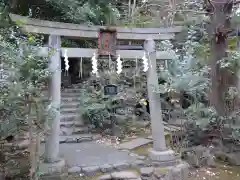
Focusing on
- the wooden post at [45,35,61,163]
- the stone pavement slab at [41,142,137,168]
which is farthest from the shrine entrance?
the wooden post at [45,35,61,163]

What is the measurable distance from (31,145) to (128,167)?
214 cm

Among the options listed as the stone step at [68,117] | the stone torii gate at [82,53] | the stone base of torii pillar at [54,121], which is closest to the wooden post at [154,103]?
the stone torii gate at [82,53]

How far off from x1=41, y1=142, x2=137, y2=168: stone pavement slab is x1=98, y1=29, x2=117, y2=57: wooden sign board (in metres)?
2.25

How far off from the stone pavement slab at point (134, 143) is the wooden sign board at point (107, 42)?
2.65 metres

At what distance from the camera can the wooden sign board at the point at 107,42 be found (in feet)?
16.7

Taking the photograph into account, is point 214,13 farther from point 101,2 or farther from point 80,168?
point 80,168

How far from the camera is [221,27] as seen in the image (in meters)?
5.88

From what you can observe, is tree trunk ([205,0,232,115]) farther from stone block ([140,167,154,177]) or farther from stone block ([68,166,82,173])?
stone block ([68,166,82,173])

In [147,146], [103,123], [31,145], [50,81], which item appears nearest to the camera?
[31,145]

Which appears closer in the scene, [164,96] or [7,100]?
[7,100]

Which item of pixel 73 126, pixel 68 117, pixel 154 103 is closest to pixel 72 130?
pixel 73 126

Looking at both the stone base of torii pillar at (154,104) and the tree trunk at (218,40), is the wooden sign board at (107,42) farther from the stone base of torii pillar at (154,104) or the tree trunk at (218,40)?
the tree trunk at (218,40)

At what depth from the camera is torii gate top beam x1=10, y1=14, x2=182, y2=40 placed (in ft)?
14.3

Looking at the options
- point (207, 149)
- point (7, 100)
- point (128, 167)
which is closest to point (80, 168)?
point (128, 167)
